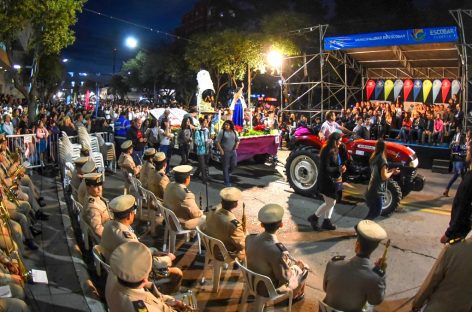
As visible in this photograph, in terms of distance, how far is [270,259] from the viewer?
396 cm

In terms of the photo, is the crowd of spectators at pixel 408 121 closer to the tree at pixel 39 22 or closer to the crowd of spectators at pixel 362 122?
the crowd of spectators at pixel 362 122

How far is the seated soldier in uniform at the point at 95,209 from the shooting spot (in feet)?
16.8

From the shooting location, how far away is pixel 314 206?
8805mm

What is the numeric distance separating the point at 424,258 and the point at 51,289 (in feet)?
16.4

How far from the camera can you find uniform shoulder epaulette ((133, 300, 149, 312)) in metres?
2.85

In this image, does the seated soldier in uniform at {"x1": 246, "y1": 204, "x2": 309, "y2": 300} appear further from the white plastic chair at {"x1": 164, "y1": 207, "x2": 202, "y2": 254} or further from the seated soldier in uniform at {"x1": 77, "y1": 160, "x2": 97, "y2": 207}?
the seated soldier in uniform at {"x1": 77, "y1": 160, "x2": 97, "y2": 207}

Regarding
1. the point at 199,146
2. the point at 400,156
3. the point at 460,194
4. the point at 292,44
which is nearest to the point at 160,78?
the point at 292,44

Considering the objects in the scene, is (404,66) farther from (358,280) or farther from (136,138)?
(358,280)

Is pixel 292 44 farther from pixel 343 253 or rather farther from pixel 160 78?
pixel 160 78

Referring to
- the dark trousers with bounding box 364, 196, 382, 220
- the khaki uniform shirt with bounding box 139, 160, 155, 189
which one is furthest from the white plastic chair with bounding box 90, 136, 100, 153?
the dark trousers with bounding box 364, 196, 382, 220

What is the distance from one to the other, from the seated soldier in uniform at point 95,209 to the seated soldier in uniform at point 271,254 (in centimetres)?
201

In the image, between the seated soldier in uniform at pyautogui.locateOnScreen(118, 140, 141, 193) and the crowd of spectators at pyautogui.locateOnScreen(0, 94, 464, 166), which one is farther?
the crowd of spectators at pyautogui.locateOnScreen(0, 94, 464, 166)

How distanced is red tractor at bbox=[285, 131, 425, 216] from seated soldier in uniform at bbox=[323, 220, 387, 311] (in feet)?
16.1

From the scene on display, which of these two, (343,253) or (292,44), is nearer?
(343,253)
